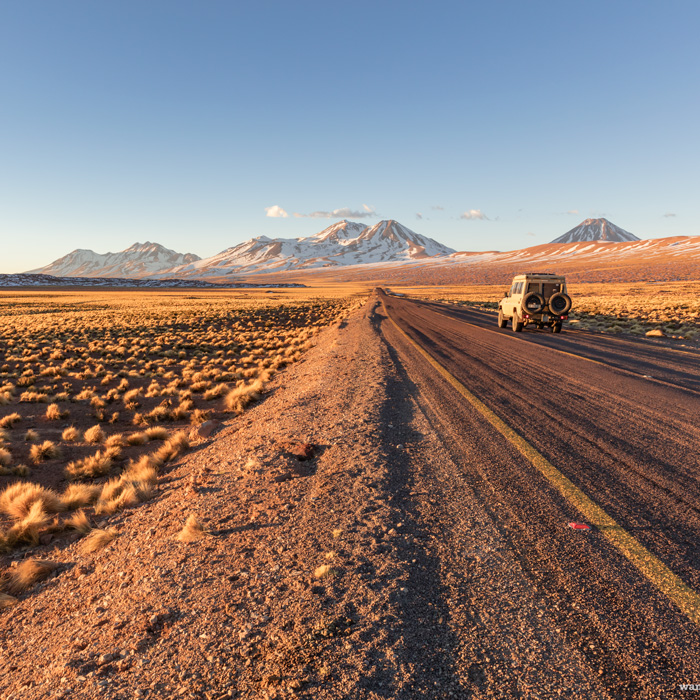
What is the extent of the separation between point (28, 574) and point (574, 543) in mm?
4412

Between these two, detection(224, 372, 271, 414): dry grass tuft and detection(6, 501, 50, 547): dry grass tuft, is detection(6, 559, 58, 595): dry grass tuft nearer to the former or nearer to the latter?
detection(6, 501, 50, 547): dry grass tuft

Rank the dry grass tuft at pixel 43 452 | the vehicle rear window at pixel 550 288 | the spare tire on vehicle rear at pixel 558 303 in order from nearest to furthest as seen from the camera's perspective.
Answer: the dry grass tuft at pixel 43 452 < the spare tire on vehicle rear at pixel 558 303 < the vehicle rear window at pixel 550 288

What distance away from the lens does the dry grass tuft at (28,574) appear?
11.1 feet

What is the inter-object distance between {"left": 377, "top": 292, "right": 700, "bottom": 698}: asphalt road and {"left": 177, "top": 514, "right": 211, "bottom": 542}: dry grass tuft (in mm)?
1997

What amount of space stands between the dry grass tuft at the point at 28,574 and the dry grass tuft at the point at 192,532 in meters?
1.24

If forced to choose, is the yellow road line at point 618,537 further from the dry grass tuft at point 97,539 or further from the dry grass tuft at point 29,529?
the dry grass tuft at point 29,529

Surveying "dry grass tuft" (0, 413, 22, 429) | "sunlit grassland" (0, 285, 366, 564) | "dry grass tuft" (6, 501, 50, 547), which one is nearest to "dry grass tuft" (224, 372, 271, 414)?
"sunlit grassland" (0, 285, 366, 564)

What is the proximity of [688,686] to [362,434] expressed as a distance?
3.80 m

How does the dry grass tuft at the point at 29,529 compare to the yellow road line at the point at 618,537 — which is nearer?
the yellow road line at the point at 618,537

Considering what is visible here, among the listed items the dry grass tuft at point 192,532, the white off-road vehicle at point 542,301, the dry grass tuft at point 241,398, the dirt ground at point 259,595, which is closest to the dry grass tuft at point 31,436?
the dry grass tuft at point 241,398

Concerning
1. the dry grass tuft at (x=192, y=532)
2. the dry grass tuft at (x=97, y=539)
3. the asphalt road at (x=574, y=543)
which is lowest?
the dry grass tuft at (x=97, y=539)

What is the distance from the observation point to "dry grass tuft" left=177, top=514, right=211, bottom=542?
3.38 meters

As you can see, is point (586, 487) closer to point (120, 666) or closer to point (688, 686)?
point (688, 686)

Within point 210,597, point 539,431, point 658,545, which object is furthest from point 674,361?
point 210,597
